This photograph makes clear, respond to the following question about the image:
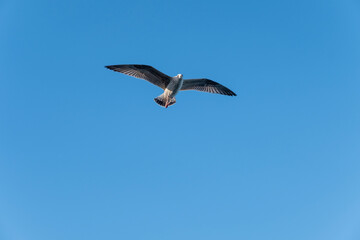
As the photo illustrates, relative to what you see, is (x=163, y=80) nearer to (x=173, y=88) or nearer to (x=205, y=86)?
(x=173, y=88)

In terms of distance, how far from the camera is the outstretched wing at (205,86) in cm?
2134

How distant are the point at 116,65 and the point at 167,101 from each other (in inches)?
117

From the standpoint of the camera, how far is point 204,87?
22.0m

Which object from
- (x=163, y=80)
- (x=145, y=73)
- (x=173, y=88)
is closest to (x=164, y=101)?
(x=173, y=88)

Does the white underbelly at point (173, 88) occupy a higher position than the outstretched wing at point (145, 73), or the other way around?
the outstretched wing at point (145, 73)

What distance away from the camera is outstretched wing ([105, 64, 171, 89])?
64.8ft

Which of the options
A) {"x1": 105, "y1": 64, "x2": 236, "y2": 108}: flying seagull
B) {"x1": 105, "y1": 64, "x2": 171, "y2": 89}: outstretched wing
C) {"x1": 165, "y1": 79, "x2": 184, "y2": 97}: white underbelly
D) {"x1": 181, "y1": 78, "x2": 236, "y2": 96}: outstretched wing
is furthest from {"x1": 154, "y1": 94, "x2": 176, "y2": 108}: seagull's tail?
{"x1": 181, "y1": 78, "x2": 236, "y2": 96}: outstretched wing

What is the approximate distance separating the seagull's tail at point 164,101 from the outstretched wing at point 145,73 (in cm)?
54

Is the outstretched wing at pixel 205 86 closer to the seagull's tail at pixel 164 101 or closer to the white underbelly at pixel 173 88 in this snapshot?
the white underbelly at pixel 173 88

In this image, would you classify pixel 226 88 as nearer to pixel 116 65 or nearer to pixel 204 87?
pixel 204 87

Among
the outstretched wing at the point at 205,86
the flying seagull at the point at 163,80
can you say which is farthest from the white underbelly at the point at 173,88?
the outstretched wing at the point at 205,86

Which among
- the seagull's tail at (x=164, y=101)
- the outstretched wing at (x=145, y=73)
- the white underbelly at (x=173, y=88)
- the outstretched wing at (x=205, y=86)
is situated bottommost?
the seagull's tail at (x=164, y=101)

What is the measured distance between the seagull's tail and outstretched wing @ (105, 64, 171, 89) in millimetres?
543

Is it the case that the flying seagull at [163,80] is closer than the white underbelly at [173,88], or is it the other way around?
the flying seagull at [163,80]
